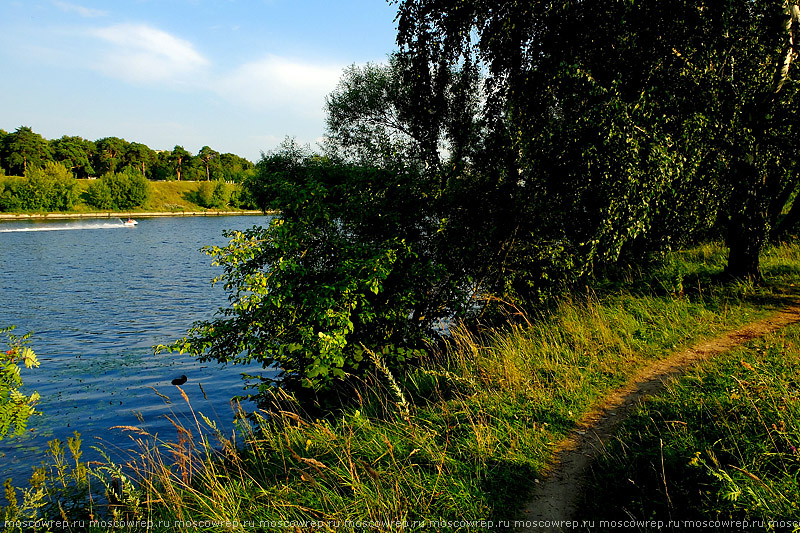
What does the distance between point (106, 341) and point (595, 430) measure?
20.2 metres

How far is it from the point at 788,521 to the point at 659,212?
7.76m

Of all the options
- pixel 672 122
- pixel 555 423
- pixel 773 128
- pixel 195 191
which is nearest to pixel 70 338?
pixel 555 423

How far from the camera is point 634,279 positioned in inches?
555

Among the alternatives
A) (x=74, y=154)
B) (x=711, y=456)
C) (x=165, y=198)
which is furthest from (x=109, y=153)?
(x=711, y=456)

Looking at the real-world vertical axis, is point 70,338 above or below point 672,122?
below

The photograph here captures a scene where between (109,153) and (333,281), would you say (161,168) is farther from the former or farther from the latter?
(333,281)

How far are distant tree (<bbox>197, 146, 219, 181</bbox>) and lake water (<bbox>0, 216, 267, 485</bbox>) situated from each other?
135 meters

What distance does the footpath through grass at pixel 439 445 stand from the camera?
15.7 feet

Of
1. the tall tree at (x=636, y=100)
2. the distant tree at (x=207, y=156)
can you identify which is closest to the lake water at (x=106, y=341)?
the tall tree at (x=636, y=100)

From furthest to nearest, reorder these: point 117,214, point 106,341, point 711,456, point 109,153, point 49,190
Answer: point 109,153
point 117,214
point 49,190
point 106,341
point 711,456

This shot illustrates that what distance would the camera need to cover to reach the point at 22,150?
392 ft

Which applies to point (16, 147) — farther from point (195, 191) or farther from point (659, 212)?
point (659, 212)

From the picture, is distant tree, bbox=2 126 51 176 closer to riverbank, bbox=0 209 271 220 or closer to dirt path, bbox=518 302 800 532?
riverbank, bbox=0 209 271 220

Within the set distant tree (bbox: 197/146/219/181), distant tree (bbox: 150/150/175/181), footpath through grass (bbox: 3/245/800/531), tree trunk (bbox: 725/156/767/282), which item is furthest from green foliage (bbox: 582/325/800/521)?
distant tree (bbox: 197/146/219/181)
